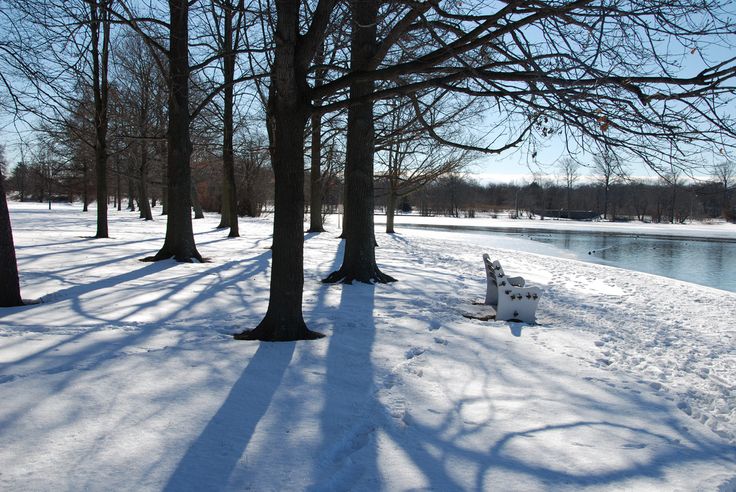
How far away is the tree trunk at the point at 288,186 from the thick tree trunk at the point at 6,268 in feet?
11.3

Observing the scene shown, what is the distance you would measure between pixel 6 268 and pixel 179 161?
17.2 ft

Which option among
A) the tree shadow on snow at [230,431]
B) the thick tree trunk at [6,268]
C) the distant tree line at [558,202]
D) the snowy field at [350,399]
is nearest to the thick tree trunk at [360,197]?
the snowy field at [350,399]

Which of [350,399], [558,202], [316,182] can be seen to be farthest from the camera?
[558,202]

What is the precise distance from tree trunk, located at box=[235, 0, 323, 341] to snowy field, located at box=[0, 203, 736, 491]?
0.36m

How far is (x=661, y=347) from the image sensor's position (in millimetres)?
6852

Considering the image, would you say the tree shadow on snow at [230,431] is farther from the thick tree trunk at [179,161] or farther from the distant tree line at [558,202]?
the distant tree line at [558,202]

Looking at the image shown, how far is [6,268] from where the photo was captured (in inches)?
265

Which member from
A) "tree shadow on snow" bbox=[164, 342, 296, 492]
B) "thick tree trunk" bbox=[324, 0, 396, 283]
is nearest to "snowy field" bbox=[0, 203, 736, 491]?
"tree shadow on snow" bbox=[164, 342, 296, 492]

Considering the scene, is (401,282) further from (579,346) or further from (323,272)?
(579,346)

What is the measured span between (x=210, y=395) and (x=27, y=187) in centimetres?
9892

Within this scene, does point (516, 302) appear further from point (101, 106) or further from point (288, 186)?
point (101, 106)

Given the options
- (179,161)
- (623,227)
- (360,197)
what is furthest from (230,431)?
(623,227)

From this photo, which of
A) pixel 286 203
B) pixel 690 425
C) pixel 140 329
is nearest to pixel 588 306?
pixel 690 425

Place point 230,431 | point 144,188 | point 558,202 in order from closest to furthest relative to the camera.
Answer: point 230,431
point 144,188
point 558,202
